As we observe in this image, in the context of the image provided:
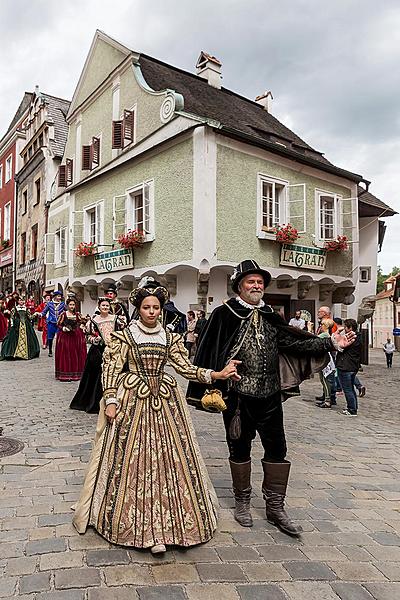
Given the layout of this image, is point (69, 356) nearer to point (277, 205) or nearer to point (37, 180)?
point (277, 205)

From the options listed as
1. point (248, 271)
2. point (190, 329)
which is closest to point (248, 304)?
point (248, 271)

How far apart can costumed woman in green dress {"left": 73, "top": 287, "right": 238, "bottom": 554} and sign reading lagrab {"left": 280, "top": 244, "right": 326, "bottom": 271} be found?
37.9 ft

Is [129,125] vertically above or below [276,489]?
above

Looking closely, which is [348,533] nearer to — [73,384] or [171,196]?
[73,384]

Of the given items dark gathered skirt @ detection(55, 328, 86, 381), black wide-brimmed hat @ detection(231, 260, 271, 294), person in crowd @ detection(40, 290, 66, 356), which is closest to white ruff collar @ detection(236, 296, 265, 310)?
black wide-brimmed hat @ detection(231, 260, 271, 294)

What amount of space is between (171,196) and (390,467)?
995 centimetres

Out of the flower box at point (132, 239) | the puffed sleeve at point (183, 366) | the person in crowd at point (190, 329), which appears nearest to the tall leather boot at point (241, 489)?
the puffed sleeve at point (183, 366)

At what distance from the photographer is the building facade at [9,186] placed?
29.1m

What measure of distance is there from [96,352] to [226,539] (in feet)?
15.0

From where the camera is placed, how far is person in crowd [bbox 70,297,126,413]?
7234mm

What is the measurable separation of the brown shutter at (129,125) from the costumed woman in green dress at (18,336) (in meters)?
6.13

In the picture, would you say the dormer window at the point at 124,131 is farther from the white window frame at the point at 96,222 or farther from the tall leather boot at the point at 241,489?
the tall leather boot at the point at 241,489

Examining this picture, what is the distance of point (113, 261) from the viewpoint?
1595 cm

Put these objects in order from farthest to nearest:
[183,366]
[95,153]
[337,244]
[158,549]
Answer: [95,153] → [337,244] → [183,366] → [158,549]
